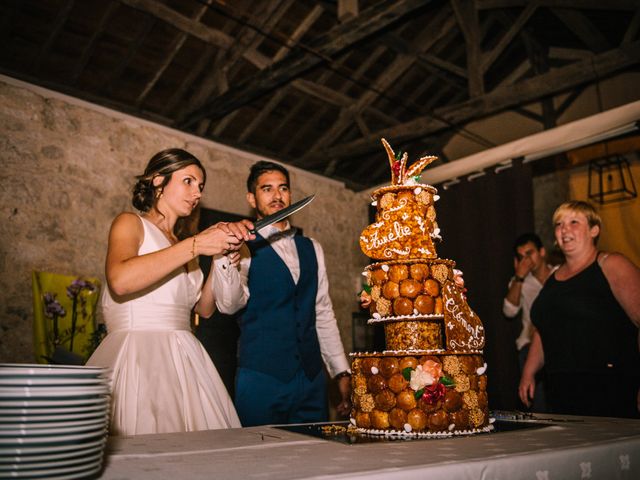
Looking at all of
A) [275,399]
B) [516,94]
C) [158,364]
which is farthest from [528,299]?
[158,364]

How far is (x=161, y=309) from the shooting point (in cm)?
198

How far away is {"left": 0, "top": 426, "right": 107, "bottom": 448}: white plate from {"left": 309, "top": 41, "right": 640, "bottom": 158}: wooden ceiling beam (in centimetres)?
504

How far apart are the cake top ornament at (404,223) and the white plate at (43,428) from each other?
0.98 m

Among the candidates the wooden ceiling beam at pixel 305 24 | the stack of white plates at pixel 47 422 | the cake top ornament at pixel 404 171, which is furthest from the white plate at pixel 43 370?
the wooden ceiling beam at pixel 305 24

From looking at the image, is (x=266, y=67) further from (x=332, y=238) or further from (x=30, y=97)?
(x=332, y=238)

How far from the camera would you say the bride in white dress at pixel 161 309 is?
175 centimetres

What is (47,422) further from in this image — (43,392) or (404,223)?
(404,223)

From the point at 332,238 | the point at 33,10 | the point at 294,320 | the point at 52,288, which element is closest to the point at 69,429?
the point at 294,320

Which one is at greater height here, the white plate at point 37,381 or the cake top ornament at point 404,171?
the cake top ornament at point 404,171

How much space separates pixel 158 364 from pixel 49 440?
1.14 metres

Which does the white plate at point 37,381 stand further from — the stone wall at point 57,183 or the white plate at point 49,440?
the stone wall at point 57,183

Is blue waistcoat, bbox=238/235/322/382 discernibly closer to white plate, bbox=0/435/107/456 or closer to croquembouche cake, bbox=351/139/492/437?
croquembouche cake, bbox=351/139/492/437

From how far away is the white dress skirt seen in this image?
1788 mm

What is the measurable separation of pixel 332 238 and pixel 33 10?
3.86 metres
